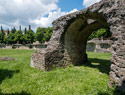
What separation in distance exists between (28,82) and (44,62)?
1.68 m

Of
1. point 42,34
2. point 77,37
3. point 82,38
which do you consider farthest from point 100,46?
point 42,34

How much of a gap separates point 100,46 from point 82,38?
16074 mm

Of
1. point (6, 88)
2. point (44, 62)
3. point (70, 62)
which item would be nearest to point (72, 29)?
point (70, 62)

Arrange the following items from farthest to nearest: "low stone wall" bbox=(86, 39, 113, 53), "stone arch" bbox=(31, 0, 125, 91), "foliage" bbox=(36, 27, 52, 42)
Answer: "foliage" bbox=(36, 27, 52, 42) < "low stone wall" bbox=(86, 39, 113, 53) < "stone arch" bbox=(31, 0, 125, 91)

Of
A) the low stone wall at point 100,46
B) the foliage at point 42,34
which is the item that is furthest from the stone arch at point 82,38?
the foliage at point 42,34

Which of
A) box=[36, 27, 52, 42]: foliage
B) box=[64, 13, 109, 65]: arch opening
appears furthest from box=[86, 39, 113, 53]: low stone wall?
box=[36, 27, 52, 42]: foliage

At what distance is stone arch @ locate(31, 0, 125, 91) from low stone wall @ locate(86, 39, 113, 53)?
14.3 m

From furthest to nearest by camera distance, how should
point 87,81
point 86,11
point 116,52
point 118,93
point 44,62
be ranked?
point 44,62, point 86,11, point 87,81, point 116,52, point 118,93

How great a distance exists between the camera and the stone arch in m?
3.99

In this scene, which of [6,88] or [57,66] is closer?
[6,88]

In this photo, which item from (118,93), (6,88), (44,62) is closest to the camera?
(118,93)

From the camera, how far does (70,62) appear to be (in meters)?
7.69

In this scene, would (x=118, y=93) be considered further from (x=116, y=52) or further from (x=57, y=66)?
(x=57, y=66)

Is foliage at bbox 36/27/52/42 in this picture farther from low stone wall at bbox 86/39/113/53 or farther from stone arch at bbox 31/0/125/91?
stone arch at bbox 31/0/125/91
